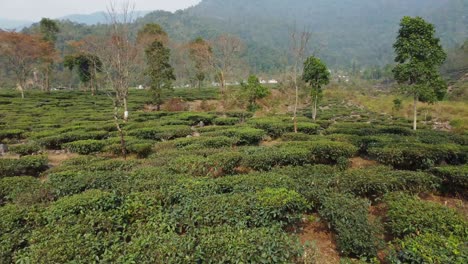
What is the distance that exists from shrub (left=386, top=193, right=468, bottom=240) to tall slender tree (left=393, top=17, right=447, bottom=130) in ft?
38.9

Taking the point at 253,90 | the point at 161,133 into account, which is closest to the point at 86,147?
the point at 161,133

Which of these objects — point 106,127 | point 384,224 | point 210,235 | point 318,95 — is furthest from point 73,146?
A: point 318,95

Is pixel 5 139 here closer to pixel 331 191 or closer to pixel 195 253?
pixel 195 253

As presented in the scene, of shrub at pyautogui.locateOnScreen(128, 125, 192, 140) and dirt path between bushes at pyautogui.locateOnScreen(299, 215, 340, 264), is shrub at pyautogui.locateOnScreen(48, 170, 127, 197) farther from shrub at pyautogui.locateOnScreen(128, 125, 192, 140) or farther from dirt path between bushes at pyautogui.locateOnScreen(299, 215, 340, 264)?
shrub at pyautogui.locateOnScreen(128, 125, 192, 140)

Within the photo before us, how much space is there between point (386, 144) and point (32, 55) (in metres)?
42.7

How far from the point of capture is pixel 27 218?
466cm

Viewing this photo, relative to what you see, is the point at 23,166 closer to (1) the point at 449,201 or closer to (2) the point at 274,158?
(2) the point at 274,158

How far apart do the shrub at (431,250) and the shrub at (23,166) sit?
9.69 meters

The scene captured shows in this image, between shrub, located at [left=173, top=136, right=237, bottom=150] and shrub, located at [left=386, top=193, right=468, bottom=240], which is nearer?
shrub, located at [left=386, top=193, right=468, bottom=240]

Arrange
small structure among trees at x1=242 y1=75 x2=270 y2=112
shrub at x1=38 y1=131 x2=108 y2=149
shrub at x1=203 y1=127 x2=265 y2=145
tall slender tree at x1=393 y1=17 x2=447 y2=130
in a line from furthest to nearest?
small structure among trees at x1=242 y1=75 x2=270 y2=112, tall slender tree at x1=393 y1=17 x2=447 y2=130, shrub at x1=38 y1=131 x2=108 y2=149, shrub at x1=203 y1=127 x2=265 y2=145

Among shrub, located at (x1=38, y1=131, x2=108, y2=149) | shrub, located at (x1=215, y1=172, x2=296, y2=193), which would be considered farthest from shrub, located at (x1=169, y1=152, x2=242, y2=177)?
shrub, located at (x1=38, y1=131, x2=108, y2=149)

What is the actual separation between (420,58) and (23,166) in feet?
59.2

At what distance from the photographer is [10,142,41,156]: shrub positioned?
10.3 m

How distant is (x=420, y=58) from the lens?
45.0 ft
